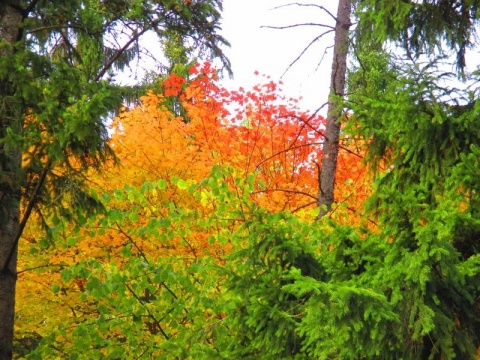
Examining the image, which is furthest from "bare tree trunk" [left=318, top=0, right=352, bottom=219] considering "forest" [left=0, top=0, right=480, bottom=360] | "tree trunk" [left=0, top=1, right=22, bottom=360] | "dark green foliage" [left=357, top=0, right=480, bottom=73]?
"tree trunk" [left=0, top=1, right=22, bottom=360]

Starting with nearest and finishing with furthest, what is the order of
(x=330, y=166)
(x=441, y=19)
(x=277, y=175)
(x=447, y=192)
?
(x=447, y=192) < (x=441, y=19) < (x=330, y=166) < (x=277, y=175)

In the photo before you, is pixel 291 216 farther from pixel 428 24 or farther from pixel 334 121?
pixel 334 121

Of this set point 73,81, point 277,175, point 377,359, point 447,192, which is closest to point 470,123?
point 447,192

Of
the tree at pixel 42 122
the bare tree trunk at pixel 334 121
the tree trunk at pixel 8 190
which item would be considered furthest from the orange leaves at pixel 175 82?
the tree trunk at pixel 8 190

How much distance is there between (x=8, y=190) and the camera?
214 inches

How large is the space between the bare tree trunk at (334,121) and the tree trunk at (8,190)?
4385 millimetres

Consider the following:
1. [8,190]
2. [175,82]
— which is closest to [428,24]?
[8,190]

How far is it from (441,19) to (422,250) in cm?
252

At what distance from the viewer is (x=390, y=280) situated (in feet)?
13.0

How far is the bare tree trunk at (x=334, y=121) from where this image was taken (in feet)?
28.3

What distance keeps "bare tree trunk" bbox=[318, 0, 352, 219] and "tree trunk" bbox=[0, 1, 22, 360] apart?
439cm

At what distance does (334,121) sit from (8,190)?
4773mm

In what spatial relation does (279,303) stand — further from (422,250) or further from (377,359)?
(422,250)

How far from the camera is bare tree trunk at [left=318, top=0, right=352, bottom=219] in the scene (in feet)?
28.3
